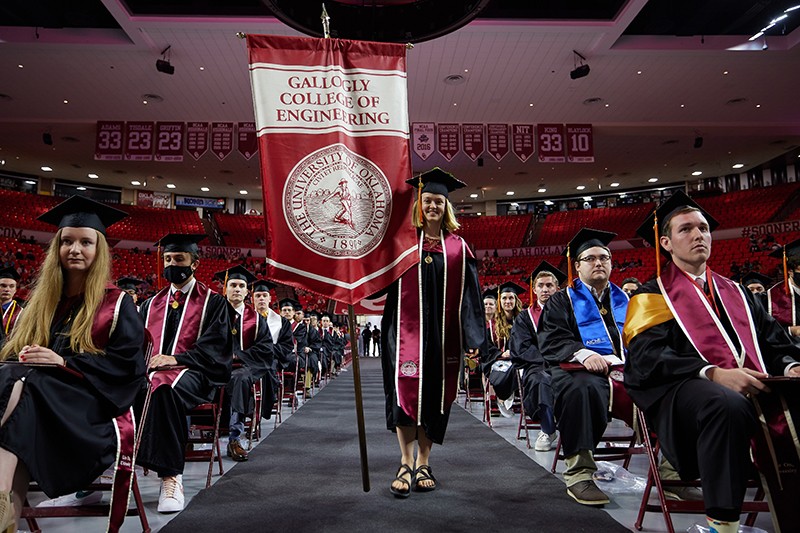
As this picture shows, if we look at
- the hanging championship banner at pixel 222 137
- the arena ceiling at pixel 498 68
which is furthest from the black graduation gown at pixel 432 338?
the hanging championship banner at pixel 222 137

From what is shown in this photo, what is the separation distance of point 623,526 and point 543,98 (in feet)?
40.9

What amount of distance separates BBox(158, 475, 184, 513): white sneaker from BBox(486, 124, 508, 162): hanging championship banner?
11.8 meters

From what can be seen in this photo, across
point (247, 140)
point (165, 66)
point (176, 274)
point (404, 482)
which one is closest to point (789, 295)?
point (404, 482)

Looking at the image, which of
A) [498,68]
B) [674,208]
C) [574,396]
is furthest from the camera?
[498,68]

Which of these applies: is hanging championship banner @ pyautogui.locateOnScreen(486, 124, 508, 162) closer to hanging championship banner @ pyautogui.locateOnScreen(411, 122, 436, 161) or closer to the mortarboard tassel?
hanging championship banner @ pyautogui.locateOnScreen(411, 122, 436, 161)

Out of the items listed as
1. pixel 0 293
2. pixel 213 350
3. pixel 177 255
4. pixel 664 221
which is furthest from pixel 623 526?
pixel 0 293

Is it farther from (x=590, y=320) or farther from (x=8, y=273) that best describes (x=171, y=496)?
(x=8, y=273)

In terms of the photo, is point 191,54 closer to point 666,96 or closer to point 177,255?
point 177,255

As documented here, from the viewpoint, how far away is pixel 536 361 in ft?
15.4

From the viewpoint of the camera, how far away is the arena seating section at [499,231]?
19.5 metres

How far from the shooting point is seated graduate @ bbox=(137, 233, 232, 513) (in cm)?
294

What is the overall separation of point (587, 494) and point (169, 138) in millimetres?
12919

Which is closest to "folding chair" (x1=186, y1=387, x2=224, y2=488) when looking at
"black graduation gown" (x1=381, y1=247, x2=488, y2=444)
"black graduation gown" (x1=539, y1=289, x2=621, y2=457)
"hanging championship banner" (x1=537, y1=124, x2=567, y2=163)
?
"black graduation gown" (x1=381, y1=247, x2=488, y2=444)

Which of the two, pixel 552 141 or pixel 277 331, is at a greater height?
pixel 552 141
